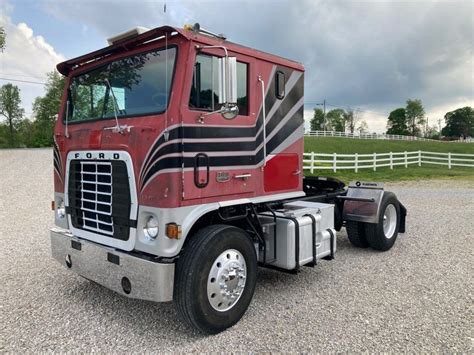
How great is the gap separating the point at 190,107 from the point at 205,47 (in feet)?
1.95

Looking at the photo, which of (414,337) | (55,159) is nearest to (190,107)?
(55,159)

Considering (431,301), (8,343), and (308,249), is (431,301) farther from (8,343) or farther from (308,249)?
(8,343)

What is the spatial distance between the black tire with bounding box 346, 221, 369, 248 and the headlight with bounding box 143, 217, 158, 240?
4194 millimetres

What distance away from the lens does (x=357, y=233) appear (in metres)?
6.73

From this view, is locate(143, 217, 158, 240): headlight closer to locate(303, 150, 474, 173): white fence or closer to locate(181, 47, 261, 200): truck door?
locate(181, 47, 261, 200): truck door

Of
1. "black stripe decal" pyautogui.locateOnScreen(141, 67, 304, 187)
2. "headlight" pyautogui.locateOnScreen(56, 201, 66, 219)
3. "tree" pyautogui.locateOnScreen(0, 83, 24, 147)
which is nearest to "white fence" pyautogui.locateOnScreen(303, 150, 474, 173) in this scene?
"black stripe decal" pyautogui.locateOnScreen(141, 67, 304, 187)

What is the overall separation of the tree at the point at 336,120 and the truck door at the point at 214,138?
99.1m

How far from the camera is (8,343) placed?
3.65 meters

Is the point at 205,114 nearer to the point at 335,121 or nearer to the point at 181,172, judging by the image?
the point at 181,172

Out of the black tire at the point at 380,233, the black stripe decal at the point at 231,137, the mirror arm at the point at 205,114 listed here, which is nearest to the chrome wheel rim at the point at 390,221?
the black tire at the point at 380,233

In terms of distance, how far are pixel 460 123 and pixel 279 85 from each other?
428ft

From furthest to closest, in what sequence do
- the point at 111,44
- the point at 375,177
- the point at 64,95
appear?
1. the point at 375,177
2. the point at 64,95
3. the point at 111,44

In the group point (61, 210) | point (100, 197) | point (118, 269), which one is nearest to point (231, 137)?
point (100, 197)

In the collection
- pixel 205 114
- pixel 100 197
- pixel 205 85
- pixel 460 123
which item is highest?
pixel 460 123
